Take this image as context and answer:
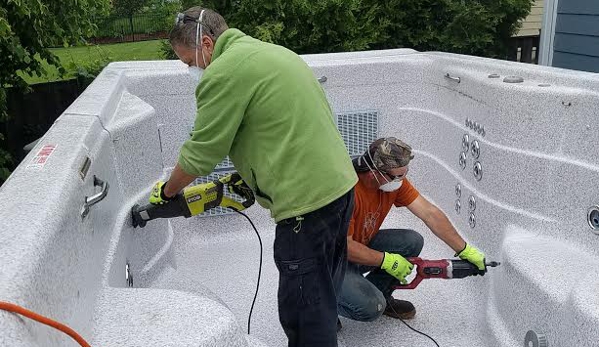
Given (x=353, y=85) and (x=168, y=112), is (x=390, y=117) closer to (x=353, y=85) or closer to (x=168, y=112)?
(x=353, y=85)

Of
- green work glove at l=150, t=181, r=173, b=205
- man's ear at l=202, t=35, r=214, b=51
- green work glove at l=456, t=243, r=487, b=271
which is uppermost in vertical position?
man's ear at l=202, t=35, r=214, b=51

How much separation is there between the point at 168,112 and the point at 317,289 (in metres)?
1.94

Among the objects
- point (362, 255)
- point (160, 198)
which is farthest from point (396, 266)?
point (160, 198)

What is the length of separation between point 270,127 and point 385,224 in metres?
2.10

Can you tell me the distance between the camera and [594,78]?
7.98 feet

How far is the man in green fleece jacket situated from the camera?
1.88 metres

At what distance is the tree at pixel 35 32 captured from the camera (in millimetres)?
3721

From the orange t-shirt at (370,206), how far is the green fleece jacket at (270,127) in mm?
573

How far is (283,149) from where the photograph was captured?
75.3 inches

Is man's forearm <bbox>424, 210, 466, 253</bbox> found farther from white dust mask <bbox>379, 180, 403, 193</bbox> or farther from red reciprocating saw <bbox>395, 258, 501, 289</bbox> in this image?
white dust mask <bbox>379, 180, 403, 193</bbox>

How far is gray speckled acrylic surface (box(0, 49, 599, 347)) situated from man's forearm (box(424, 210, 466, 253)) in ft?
0.65

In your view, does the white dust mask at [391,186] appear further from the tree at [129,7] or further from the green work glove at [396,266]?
the tree at [129,7]

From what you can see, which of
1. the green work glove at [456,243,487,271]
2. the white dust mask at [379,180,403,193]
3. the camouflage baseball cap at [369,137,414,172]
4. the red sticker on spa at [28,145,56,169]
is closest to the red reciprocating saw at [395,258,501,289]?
the green work glove at [456,243,487,271]

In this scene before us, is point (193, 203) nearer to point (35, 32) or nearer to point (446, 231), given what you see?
point (446, 231)
